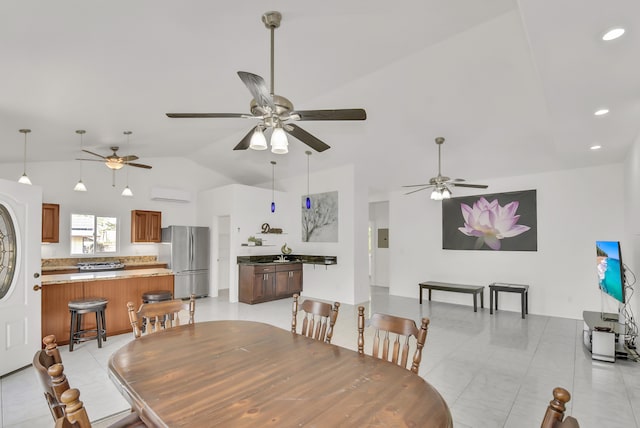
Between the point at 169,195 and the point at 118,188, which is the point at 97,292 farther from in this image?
the point at 169,195

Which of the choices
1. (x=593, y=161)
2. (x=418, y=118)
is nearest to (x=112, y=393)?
(x=418, y=118)

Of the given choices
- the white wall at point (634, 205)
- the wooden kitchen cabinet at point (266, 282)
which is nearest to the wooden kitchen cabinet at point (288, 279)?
the wooden kitchen cabinet at point (266, 282)

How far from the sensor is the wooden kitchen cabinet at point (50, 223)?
6.30 metres

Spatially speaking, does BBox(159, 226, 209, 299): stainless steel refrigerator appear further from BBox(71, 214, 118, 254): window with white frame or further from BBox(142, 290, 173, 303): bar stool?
BBox(142, 290, 173, 303): bar stool

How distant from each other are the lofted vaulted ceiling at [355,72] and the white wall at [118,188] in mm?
751

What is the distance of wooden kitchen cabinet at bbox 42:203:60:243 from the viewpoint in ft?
20.7

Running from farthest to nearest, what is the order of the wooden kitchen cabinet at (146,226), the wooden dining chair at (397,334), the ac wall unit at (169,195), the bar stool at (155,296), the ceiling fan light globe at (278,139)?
the ac wall unit at (169,195) < the wooden kitchen cabinet at (146,226) < the bar stool at (155,296) < the ceiling fan light globe at (278,139) < the wooden dining chair at (397,334)

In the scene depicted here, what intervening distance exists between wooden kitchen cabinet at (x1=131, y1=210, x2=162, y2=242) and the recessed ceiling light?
8.24 metres

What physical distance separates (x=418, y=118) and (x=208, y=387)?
15.3 feet

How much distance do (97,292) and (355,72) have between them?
4524 millimetres

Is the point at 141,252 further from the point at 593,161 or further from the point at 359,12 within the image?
the point at 593,161

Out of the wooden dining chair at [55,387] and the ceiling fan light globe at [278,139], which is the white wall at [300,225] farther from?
the wooden dining chair at [55,387]

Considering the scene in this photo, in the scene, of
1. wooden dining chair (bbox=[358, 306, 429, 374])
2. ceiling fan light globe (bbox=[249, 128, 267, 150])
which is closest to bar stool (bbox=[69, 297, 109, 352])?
ceiling fan light globe (bbox=[249, 128, 267, 150])

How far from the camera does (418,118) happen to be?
16.5 ft
